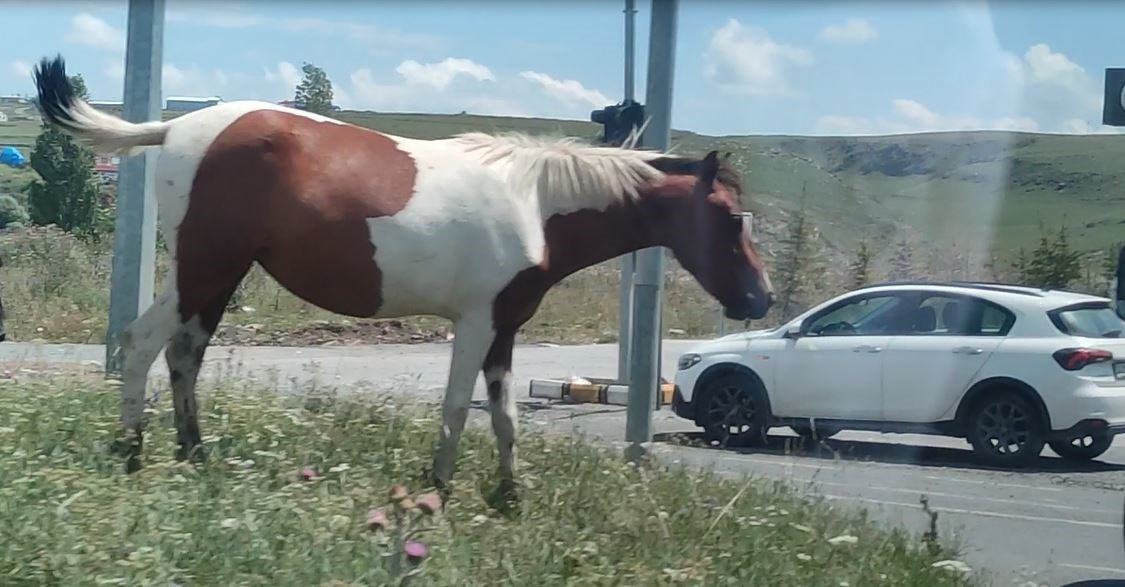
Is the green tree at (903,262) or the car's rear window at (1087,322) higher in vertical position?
the green tree at (903,262)

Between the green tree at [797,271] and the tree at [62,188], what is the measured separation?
21246mm

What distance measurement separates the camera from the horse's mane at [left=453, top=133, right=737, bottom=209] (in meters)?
7.12

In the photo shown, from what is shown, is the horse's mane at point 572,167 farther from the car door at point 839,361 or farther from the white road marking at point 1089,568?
the car door at point 839,361

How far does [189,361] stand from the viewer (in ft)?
24.0

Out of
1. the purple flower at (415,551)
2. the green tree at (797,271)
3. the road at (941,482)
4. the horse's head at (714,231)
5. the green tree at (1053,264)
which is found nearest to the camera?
the purple flower at (415,551)

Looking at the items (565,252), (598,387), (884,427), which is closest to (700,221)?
(565,252)

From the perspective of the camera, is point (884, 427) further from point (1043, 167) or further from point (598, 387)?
point (1043, 167)

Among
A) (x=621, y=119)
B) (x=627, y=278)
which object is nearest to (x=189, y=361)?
(x=621, y=119)

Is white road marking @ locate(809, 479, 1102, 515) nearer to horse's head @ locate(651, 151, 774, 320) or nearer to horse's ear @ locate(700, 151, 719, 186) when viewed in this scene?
horse's head @ locate(651, 151, 774, 320)

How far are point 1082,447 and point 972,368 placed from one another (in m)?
1.42

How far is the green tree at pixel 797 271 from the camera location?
13891 millimetres

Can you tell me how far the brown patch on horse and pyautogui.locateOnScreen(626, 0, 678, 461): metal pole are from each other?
93.5 inches

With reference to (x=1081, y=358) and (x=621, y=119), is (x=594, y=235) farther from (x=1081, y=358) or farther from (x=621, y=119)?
(x=1081, y=358)

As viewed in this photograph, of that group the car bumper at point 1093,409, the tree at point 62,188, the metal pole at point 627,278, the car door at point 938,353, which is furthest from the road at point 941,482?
the tree at point 62,188
